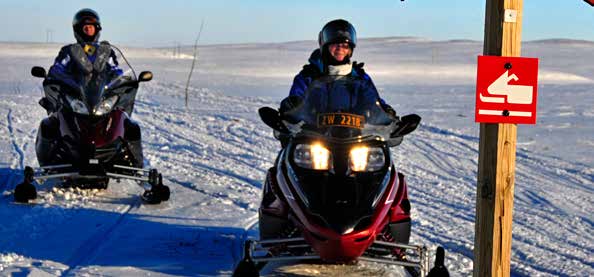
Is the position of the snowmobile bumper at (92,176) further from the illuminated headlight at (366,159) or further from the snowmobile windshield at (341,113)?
the illuminated headlight at (366,159)

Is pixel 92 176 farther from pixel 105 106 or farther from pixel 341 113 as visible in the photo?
pixel 341 113

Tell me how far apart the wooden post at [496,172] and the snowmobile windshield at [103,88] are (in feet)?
15.1

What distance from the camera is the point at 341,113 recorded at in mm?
Result: 5559

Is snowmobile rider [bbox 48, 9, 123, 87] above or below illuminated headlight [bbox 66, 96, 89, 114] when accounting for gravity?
above

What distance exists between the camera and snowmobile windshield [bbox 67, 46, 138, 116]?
8.28m

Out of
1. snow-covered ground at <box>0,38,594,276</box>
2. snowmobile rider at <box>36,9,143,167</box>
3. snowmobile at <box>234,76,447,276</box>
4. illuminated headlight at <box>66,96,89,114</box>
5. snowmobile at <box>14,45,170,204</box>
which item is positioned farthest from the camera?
snowmobile rider at <box>36,9,143,167</box>

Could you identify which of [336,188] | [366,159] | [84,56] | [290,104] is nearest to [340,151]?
[366,159]

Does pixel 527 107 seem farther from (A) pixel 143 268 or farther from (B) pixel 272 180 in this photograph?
(A) pixel 143 268

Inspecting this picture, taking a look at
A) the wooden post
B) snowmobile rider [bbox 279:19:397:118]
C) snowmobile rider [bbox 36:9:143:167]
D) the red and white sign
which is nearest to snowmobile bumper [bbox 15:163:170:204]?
snowmobile rider [bbox 36:9:143:167]

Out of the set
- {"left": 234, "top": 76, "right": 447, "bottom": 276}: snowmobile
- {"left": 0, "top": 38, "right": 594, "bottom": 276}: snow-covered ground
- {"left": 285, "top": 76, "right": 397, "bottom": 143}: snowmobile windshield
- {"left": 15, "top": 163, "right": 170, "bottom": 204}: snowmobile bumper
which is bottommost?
{"left": 0, "top": 38, "right": 594, "bottom": 276}: snow-covered ground

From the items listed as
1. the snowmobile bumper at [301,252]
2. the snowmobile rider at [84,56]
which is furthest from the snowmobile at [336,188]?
the snowmobile rider at [84,56]

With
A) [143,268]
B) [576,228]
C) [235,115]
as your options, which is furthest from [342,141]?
[235,115]

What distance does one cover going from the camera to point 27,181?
8.03m

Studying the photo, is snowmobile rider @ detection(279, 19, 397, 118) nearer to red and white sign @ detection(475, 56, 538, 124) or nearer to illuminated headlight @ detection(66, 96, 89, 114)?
red and white sign @ detection(475, 56, 538, 124)
